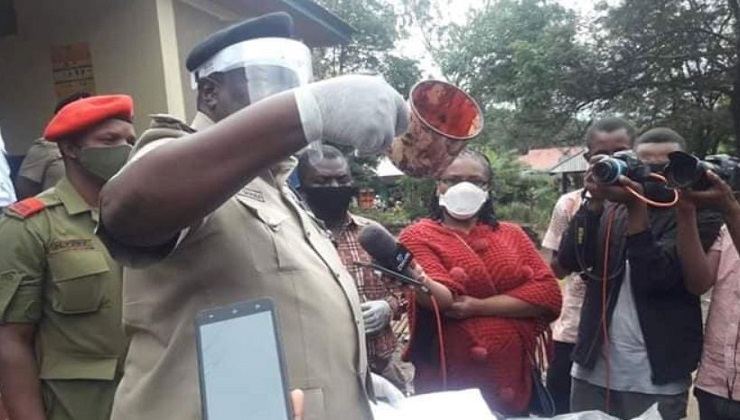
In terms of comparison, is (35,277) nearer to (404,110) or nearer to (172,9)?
(404,110)

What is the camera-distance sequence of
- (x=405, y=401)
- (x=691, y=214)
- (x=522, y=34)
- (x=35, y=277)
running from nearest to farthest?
(x=405, y=401), (x=35, y=277), (x=691, y=214), (x=522, y=34)

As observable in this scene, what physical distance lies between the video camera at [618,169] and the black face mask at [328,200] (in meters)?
1.09

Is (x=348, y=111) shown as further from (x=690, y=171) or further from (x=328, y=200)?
(x=328, y=200)

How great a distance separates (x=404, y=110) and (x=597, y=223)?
6.06 feet

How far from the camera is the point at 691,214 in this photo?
2480 mm

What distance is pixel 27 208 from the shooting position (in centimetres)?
223

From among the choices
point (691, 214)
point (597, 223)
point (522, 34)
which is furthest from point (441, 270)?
point (522, 34)

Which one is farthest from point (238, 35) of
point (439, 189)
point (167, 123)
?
point (439, 189)

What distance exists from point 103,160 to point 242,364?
1.58 meters

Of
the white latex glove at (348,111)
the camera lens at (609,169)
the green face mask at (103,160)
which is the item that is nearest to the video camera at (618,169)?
the camera lens at (609,169)

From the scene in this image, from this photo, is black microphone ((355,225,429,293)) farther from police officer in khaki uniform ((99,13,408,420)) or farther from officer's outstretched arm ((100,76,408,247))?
officer's outstretched arm ((100,76,408,247))

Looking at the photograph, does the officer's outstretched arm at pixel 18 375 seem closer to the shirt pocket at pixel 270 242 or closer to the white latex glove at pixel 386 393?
the white latex glove at pixel 386 393

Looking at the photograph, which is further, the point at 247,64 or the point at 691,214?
the point at 691,214

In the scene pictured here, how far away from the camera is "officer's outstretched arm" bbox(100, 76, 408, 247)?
3.39 ft
